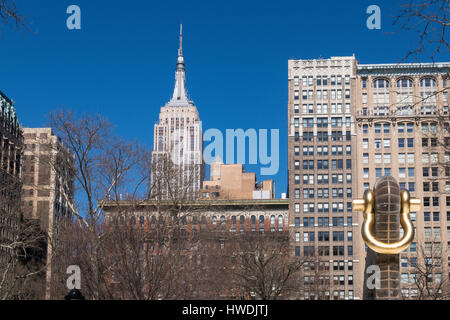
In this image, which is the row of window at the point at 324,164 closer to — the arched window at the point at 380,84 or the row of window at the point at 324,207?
the row of window at the point at 324,207


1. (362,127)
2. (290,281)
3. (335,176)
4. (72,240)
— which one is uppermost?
(362,127)

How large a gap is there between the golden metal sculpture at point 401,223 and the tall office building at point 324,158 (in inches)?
3655

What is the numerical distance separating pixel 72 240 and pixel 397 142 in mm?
86773

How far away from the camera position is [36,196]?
134 metres

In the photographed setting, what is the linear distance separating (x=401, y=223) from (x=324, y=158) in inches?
3890

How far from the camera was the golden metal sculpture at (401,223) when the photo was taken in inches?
777

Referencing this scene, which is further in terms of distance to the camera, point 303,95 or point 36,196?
point 36,196

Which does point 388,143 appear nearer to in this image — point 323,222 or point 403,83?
point 403,83

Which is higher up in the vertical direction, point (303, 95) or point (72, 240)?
point (303, 95)

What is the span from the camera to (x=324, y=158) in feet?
389

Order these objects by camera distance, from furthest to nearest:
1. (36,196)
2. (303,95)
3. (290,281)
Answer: (36,196), (303,95), (290,281)

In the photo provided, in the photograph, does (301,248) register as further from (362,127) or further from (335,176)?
(362,127)
